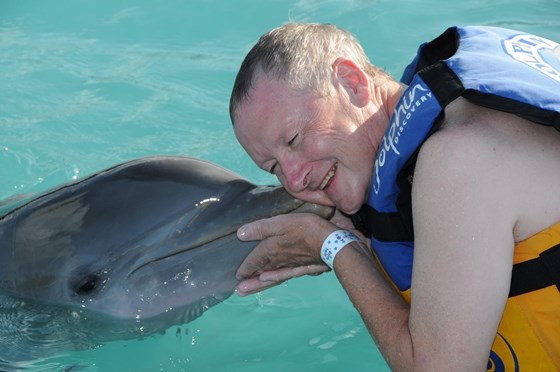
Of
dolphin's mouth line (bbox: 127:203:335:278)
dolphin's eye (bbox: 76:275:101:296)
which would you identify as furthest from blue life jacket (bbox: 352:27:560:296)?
dolphin's eye (bbox: 76:275:101:296)

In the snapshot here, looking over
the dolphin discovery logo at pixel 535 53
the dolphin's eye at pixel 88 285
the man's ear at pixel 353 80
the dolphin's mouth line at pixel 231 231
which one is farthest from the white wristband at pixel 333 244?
the dolphin's eye at pixel 88 285

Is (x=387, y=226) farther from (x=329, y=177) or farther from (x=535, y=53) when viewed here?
(x=535, y=53)

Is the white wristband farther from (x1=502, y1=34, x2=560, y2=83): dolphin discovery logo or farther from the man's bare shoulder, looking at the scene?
(x1=502, y1=34, x2=560, y2=83): dolphin discovery logo

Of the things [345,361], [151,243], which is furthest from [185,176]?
[345,361]

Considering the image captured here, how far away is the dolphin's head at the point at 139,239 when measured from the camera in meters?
5.23

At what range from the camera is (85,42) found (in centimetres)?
1195

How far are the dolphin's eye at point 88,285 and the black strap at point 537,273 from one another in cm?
261

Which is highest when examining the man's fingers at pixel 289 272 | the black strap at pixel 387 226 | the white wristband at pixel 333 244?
the black strap at pixel 387 226

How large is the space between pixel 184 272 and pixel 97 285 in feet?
1.87

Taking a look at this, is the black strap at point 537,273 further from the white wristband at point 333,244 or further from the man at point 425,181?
the white wristband at point 333,244

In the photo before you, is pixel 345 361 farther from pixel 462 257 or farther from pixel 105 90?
pixel 105 90

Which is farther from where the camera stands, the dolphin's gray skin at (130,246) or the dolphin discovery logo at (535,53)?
the dolphin's gray skin at (130,246)

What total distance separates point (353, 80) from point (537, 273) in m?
1.35

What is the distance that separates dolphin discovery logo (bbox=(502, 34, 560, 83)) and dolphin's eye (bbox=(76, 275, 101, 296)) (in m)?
2.80
